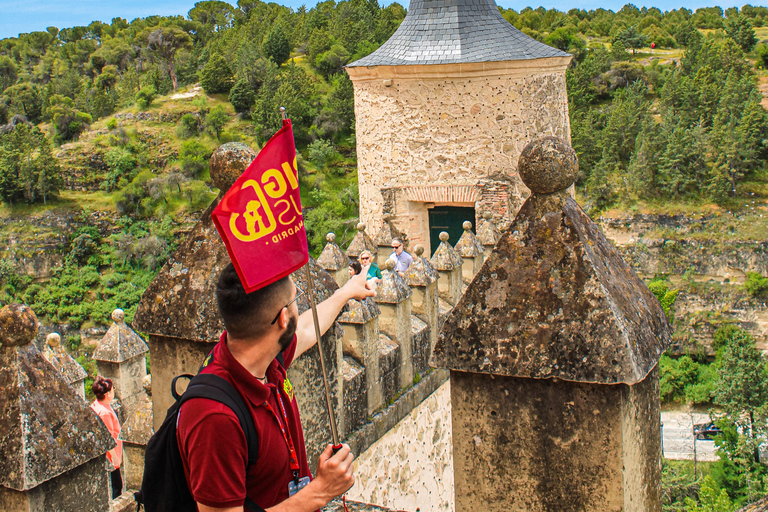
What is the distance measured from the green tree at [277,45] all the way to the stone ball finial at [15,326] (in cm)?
4181

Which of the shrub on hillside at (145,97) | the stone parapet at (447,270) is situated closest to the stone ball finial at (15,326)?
the stone parapet at (447,270)

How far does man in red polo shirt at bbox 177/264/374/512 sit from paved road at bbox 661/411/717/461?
739 inches

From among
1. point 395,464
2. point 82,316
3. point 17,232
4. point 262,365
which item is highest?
point 262,365

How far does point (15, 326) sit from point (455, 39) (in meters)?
9.32

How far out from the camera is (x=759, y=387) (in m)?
19.1

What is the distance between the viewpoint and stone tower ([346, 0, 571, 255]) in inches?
424

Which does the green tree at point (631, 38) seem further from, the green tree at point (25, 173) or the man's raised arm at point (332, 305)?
the man's raised arm at point (332, 305)

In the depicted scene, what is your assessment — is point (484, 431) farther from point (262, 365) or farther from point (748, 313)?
point (748, 313)

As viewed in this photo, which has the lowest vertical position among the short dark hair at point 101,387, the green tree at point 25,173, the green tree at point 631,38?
the green tree at point 25,173

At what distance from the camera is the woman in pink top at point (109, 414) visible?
4223 mm

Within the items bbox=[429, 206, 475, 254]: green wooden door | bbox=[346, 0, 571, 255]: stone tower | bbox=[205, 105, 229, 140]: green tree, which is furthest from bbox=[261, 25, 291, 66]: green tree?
bbox=[429, 206, 475, 254]: green wooden door

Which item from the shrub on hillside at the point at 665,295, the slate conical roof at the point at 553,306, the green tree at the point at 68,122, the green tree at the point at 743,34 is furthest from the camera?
the green tree at the point at 68,122

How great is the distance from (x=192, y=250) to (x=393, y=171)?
855 centimetres

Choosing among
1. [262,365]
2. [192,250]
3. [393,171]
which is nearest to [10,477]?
[192,250]
